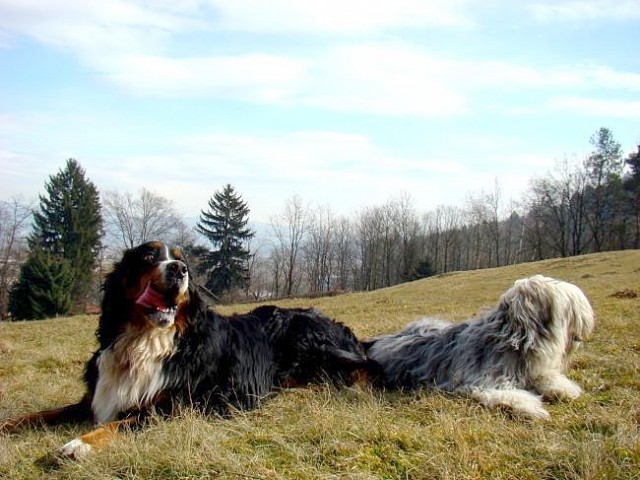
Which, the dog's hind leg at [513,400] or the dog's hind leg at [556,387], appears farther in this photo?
the dog's hind leg at [556,387]

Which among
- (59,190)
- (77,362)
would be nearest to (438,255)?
(59,190)

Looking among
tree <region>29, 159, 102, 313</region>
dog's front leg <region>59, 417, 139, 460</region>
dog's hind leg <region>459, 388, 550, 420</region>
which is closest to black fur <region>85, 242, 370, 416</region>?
dog's front leg <region>59, 417, 139, 460</region>

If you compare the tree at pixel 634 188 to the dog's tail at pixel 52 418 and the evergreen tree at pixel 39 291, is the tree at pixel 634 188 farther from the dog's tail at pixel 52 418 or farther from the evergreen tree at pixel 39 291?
the dog's tail at pixel 52 418

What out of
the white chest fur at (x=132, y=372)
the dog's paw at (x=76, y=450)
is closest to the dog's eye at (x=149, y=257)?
the white chest fur at (x=132, y=372)

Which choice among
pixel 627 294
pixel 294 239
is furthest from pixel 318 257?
pixel 627 294

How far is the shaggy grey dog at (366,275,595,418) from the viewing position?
17.4 ft

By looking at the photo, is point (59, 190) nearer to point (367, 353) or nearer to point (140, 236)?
point (140, 236)

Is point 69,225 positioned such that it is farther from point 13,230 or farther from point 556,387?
point 556,387

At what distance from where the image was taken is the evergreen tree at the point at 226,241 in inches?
2451

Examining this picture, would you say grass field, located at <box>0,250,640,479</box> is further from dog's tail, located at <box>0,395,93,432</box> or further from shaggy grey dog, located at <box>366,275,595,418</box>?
shaggy grey dog, located at <box>366,275,595,418</box>

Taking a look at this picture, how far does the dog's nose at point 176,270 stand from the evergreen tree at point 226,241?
57.9 meters

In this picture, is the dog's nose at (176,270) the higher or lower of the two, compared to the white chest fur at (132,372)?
higher

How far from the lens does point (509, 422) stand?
4348mm

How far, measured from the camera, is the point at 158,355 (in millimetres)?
4758
